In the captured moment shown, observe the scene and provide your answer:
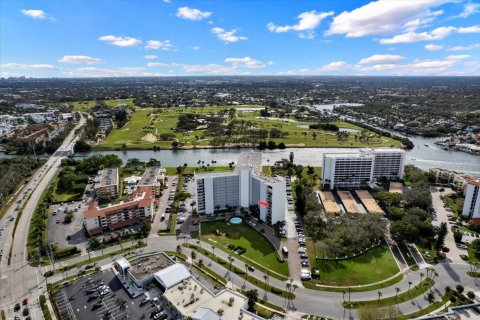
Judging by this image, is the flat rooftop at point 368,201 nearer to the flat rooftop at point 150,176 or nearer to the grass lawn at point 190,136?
the flat rooftop at point 150,176

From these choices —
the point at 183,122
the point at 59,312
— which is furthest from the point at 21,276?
the point at 183,122

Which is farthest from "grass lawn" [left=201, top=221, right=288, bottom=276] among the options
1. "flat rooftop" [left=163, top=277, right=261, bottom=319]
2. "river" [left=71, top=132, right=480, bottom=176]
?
"river" [left=71, top=132, right=480, bottom=176]

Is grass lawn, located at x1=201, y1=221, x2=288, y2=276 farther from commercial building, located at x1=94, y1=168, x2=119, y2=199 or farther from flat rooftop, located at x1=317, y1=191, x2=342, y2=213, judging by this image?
commercial building, located at x1=94, y1=168, x2=119, y2=199

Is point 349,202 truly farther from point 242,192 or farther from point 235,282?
point 235,282

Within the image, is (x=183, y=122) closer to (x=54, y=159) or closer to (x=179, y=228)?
(x=54, y=159)

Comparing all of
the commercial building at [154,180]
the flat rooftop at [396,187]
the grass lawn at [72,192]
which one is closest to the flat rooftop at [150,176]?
the commercial building at [154,180]

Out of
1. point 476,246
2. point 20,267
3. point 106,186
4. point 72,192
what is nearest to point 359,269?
point 476,246
